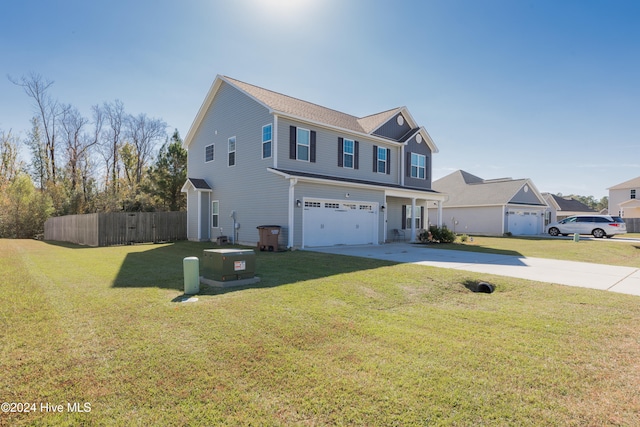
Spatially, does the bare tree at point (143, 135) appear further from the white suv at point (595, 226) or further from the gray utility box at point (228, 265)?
the white suv at point (595, 226)

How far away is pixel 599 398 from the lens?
2.89 metres

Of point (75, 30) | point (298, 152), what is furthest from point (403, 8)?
point (75, 30)

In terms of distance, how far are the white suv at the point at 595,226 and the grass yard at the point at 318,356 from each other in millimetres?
22988

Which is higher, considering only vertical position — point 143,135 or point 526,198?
point 143,135

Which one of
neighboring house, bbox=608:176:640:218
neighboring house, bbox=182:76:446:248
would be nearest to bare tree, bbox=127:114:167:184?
neighboring house, bbox=182:76:446:248

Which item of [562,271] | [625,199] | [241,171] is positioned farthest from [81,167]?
[625,199]

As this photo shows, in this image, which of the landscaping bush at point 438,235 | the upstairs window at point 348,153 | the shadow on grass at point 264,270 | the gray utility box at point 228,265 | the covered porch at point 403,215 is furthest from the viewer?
the covered porch at point 403,215

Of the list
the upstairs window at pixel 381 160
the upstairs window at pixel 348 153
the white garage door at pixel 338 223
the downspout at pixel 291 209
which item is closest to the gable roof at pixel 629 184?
the upstairs window at pixel 381 160

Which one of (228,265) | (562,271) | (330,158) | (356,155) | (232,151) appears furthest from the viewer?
(356,155)

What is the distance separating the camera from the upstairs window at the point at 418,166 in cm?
2033

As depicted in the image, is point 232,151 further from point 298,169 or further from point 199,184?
point 298,169

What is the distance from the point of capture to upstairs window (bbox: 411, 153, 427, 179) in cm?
2033

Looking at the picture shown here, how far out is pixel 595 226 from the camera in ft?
79.6

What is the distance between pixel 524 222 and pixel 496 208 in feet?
13.0
